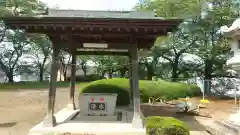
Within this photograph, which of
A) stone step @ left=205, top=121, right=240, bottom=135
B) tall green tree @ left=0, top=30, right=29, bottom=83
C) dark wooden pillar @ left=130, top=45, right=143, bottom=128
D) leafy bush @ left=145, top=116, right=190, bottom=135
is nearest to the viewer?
leafy bush @ left=145, top=116, right=190, bottom=135

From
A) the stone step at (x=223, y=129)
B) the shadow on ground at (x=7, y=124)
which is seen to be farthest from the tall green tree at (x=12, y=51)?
the stone step at (x=223, y=129)

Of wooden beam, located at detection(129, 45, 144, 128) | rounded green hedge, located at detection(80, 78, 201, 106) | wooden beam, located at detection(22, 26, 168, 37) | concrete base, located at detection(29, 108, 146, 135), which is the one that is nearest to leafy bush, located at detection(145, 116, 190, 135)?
concrete base, located at detection(29, 108, 146, 135)

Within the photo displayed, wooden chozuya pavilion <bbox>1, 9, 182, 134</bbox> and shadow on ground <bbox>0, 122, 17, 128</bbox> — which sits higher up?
wooden chozuya pavilion <bbox>1, 9, 182, 134</bbox>

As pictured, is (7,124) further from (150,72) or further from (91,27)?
(150,72)

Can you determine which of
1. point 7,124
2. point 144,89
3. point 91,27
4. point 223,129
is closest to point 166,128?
point 223,129

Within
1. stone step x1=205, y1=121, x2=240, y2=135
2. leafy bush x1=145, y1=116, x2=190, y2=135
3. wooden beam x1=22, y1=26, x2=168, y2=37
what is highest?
wooden beam x1=22, y1=26, x2=168, y2=37

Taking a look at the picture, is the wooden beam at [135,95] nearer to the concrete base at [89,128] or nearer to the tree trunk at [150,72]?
the concrete base at [89,128]

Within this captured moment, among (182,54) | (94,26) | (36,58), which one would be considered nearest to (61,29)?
(94,26)

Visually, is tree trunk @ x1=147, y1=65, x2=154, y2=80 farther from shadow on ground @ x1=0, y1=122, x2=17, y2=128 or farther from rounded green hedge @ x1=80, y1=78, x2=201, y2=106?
shadow on ground @ x1=0, y1=122, x2=17, y2=128

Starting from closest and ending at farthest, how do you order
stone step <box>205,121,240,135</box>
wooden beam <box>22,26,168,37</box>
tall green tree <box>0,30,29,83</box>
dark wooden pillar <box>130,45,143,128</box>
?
1. stone step <box>205,121,240,135</box>
2. wooden beam <box>22,26,168,37</box>
3. dark wooden pillar <box>130,45,143,128</box>
4. tall green tree <box>0,30,29,83</box>

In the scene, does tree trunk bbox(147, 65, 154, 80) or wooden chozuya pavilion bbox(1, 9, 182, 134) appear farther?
tree trunk bbox(147, 65, 154, 80)

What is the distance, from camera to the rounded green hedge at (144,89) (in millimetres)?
15266

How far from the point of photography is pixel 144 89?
18781mm

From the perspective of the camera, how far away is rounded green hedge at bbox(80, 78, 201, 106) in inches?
601
